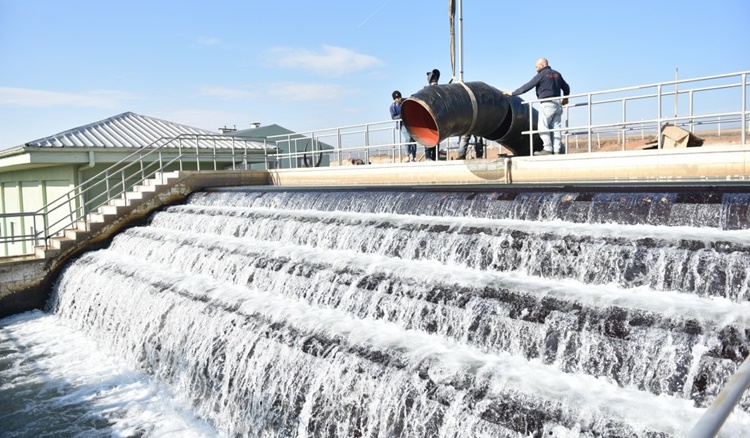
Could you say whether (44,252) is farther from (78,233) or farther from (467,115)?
(467,115)

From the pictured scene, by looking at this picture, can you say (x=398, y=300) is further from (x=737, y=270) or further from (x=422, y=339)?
(x=737, y=270)

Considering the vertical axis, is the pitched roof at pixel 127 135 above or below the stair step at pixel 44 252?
above

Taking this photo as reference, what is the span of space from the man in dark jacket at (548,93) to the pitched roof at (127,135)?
10231 mm

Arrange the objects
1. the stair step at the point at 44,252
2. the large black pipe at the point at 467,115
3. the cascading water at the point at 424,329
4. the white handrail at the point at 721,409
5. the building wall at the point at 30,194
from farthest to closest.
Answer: the building wall at the point at 30,194, the stair step at the point at 44,252, the large black pipe at the point at 467,115, the cascading water at the point at 424,329, the white handrail at the point at 721,409

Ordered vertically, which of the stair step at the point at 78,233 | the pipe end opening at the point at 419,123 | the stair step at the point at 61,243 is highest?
the pipe end opening at the point at 419,123

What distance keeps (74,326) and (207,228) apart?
10.6ft

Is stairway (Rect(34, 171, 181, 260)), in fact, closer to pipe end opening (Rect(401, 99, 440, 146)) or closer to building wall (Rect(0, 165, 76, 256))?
building wall (Rect(0, 165, 76, 256))

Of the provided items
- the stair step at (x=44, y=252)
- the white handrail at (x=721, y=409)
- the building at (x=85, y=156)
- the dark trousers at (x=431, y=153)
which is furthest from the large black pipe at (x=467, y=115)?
the stair step at (x=44, y=252)

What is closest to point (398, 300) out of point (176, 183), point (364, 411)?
point (364, 411)

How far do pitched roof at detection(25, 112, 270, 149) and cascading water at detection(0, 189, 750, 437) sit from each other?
31.6 feet

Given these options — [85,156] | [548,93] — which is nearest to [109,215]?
[85,156]

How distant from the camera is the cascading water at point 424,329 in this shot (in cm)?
448

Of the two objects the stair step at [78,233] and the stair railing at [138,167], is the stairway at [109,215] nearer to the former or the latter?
the stair step at [78,233]

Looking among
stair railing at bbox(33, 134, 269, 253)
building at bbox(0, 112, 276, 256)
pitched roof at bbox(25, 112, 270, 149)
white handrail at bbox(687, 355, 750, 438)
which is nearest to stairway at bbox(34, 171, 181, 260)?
building at bbox(0, 112, 276, 256)
